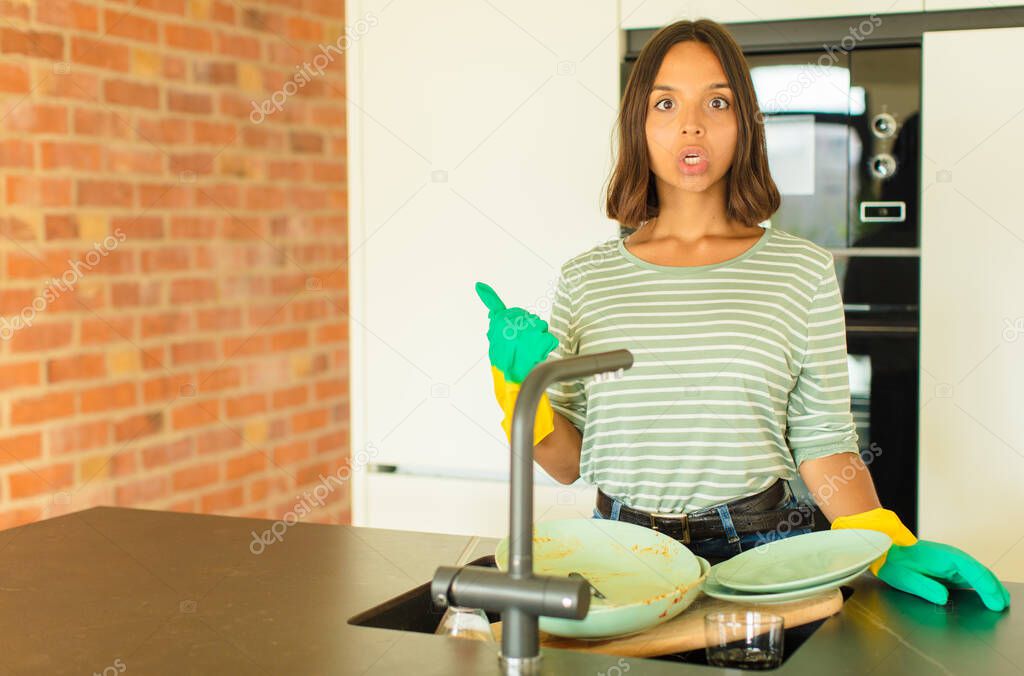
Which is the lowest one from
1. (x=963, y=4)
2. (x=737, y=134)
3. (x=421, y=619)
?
(x=421, y=619)

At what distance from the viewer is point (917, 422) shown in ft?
7.00

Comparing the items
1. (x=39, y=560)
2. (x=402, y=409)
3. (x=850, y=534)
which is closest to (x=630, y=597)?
(x=850, y=534)

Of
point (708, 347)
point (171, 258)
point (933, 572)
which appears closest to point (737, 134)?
point (708, 347)

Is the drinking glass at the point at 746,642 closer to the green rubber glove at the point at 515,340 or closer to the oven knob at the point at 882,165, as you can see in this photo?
the green rubber glove at the point at 515,340

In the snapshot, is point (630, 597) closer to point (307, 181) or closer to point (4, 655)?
point (4, 655)

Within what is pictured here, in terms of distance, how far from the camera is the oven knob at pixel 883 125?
2.11 meters

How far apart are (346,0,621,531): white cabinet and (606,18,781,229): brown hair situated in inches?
19.1

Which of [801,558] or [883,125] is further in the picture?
[883,125]

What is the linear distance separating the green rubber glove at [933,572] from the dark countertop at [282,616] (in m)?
0.02

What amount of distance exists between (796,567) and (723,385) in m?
0.37

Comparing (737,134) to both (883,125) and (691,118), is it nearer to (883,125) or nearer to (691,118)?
(691,118)

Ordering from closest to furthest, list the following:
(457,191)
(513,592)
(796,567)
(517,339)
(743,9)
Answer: (513,592) → (796,567) → (517,339) → (743,9) → (457,191)

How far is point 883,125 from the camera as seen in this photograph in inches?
83.1

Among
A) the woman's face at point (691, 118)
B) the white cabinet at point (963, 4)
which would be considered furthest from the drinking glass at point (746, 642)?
the white cabinet at point (963, 4)
